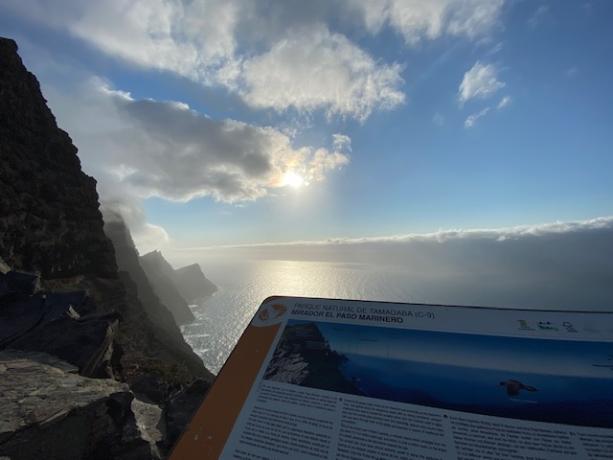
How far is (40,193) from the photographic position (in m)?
24.7

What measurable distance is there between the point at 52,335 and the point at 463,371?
423 inches

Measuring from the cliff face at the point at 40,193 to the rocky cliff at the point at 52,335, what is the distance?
3.8 inches

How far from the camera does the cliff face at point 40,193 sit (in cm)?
2125

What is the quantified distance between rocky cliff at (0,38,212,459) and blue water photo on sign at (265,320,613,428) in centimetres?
422

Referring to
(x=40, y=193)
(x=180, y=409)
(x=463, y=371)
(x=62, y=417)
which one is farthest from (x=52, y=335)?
(x=40, y=193)

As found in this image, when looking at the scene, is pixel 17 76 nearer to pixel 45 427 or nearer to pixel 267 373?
pixel 45 427

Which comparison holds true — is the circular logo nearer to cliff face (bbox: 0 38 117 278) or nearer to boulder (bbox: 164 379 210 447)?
boulder (bbox: 164 379 210 447)

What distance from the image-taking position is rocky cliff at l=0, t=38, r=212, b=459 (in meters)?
5.22

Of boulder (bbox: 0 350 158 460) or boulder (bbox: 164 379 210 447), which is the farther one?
boulder (bbox: 164 379 210 447)

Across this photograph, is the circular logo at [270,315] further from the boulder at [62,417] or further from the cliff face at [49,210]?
the cliff face at [49,210]

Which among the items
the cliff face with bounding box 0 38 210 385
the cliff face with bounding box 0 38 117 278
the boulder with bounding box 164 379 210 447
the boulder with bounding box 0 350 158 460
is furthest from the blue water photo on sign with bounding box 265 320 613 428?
the cliff face with bounding box 0 38 117 278

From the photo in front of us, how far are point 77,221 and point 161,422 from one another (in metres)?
28.3

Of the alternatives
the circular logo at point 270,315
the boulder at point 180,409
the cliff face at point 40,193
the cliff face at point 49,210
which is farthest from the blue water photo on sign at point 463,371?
the cliff face at point 40,193

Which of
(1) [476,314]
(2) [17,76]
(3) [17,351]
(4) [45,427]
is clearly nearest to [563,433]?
(1) [476,314]
